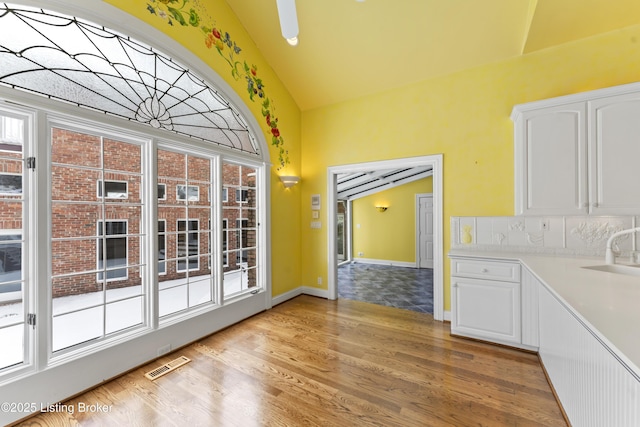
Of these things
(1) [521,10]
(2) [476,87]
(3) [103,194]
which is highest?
(1) [521,10]

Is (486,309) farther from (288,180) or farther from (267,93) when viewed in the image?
(267,93)

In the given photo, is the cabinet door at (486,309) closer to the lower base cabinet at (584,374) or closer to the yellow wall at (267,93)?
the lower base cabinet at (584,374)

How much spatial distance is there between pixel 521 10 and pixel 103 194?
4314 millimetres

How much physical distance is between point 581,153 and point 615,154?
0.72 feet

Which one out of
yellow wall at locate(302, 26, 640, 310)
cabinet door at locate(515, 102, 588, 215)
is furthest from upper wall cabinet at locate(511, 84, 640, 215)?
yellow wall at locate(302, 26, 640, 310)

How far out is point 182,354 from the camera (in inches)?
102

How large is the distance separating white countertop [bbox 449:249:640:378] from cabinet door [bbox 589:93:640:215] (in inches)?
28.9

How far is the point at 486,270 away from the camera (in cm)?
271

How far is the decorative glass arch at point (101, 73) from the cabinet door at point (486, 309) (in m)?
3.32

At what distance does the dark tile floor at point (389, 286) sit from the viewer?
4.15 meters

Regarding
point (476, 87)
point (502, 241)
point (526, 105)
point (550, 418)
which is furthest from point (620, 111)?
point (550, 418)

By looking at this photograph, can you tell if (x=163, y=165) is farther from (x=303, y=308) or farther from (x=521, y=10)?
(x=521, y=10)

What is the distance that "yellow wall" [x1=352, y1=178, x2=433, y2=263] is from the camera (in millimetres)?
7172

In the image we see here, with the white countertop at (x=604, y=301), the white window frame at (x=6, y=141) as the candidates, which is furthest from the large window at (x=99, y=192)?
the white countertop at (x=604, y=301)
